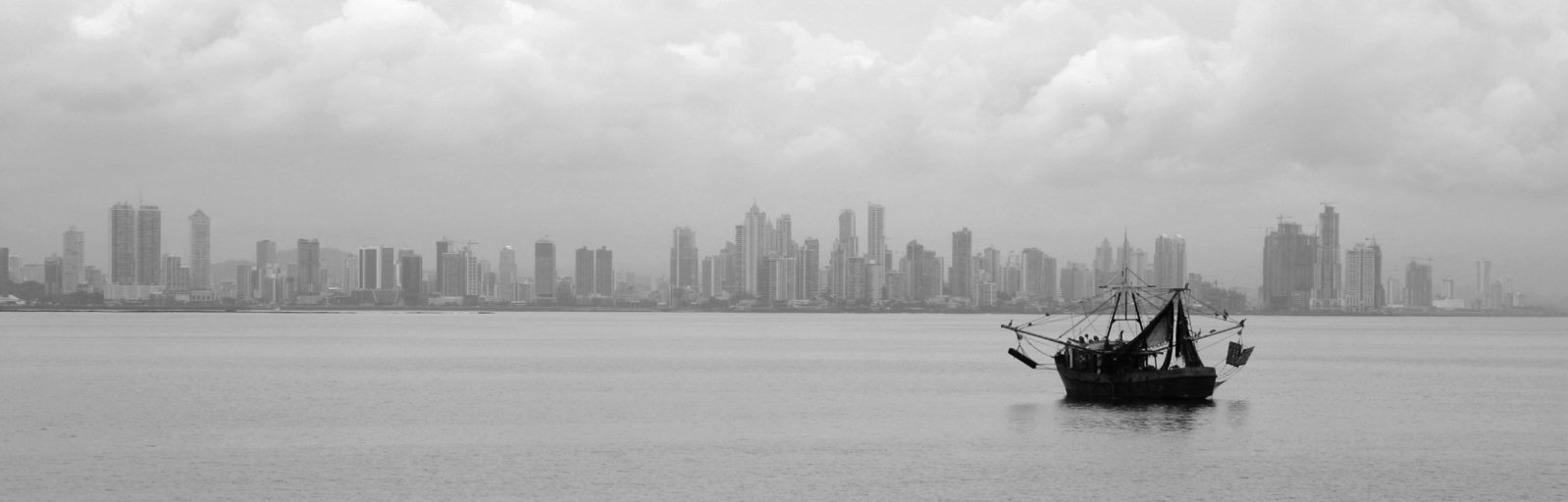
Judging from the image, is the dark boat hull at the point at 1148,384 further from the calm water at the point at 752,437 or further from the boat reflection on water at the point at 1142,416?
the calm water at the point at 752,437

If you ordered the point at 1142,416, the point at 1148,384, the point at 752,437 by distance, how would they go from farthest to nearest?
1. the point at 1148,384
2. the point at 1142,416
3. the point at 752,437

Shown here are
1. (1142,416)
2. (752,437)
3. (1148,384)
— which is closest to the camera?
(752,437)

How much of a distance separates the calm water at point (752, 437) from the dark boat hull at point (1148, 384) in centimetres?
157

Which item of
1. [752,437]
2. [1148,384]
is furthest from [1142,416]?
[752,437]

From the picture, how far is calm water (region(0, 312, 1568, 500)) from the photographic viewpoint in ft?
180

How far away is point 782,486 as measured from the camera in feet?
180

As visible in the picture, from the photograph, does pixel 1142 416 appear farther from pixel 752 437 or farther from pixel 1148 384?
pixel 752 437

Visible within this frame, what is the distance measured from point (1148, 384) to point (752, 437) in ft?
84.1

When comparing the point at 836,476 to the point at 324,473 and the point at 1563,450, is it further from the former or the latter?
the point at 1563,450

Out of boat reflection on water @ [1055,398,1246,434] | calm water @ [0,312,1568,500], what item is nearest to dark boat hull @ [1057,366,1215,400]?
boat reflection on water @ [1055,398,1246,434]

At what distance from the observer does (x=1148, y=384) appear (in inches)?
3374

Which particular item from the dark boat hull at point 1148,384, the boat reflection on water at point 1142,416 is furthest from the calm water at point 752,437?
the dark boat hull at point 1148,384

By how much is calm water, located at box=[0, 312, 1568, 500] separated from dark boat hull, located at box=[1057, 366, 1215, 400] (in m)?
1.57

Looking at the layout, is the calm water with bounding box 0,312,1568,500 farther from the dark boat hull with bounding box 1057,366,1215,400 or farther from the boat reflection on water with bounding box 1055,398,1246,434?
the dark boat hull with bounding box 1057,366,1215,400
